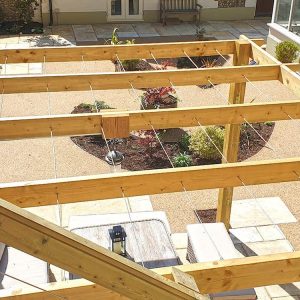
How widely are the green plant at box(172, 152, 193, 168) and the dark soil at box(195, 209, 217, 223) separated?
1472 millimetres

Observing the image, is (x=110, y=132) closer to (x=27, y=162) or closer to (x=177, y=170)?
(x=177, y=170)

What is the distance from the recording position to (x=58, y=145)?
10.8 meters

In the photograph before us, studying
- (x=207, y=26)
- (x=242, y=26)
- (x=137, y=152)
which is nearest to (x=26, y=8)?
(x=207, y=26)

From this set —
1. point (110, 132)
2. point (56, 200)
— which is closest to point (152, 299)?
point (56, 200)

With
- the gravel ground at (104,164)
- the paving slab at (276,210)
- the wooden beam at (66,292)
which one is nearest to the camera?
the wooden beam at (66,292)

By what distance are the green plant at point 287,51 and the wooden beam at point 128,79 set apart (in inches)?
298

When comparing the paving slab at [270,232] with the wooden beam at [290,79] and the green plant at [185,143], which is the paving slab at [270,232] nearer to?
the wooden beam at [290,79]

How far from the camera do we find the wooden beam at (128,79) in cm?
608

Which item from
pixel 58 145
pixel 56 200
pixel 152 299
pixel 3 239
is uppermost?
pixel 3 239

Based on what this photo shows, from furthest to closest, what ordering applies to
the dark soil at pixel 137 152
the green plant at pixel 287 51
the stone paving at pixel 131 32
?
the stone paving at pixel 131 32 → the green plant at pixel 287 51 → the dark soil at pixel 137 152

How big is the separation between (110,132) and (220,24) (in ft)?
55.7

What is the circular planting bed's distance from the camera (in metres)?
10.1

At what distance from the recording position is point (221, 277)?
319 cm

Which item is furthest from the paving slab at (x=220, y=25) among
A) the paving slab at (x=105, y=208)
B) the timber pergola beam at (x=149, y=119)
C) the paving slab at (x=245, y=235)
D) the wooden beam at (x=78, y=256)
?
the wooden beam at (x=78, y=256)
